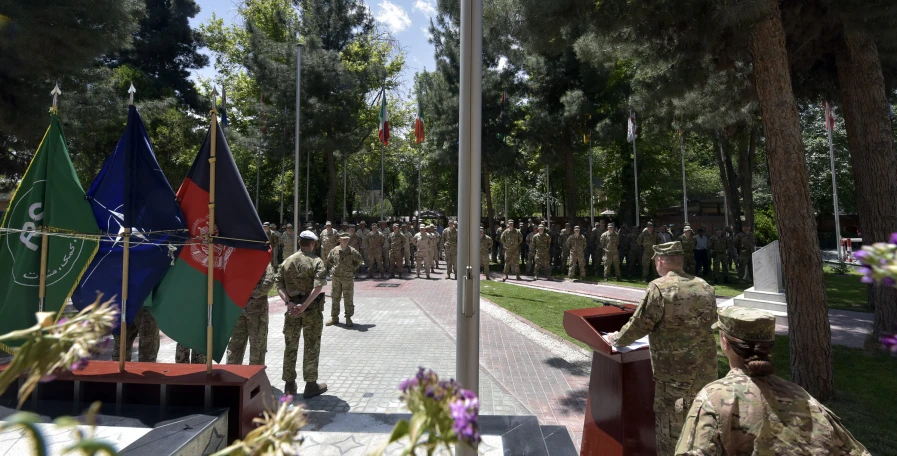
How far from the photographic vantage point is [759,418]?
2043 millimetres

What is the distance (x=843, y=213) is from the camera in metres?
37.0

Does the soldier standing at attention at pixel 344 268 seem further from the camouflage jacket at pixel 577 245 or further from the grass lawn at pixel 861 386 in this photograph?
the camouflage jacket at pixel 577 245

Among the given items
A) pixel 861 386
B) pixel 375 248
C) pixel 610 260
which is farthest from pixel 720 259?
pixel 375 248

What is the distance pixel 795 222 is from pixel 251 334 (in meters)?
6.86

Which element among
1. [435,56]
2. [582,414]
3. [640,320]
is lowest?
[582,414]

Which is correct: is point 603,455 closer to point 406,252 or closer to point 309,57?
point 406,252

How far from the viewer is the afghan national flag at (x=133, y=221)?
4.01 m

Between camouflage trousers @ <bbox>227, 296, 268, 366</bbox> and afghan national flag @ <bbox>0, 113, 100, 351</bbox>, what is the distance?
2307mm

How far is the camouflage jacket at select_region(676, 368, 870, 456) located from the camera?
6.47ft

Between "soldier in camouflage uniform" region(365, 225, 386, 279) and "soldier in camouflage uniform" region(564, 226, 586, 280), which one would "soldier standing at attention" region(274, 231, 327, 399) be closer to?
"soldier in camouflage uniform" region(365, 225, 386, 279)

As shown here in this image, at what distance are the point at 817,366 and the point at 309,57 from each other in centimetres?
2457

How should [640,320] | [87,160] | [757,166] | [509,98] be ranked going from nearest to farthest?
[640,320] < [87,160] < [509,98] < [757,166]

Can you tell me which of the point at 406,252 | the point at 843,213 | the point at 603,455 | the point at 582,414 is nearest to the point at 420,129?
the point at 406,252

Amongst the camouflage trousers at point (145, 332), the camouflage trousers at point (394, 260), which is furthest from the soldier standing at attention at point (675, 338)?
the camouflage trousers at point (394, 260)
